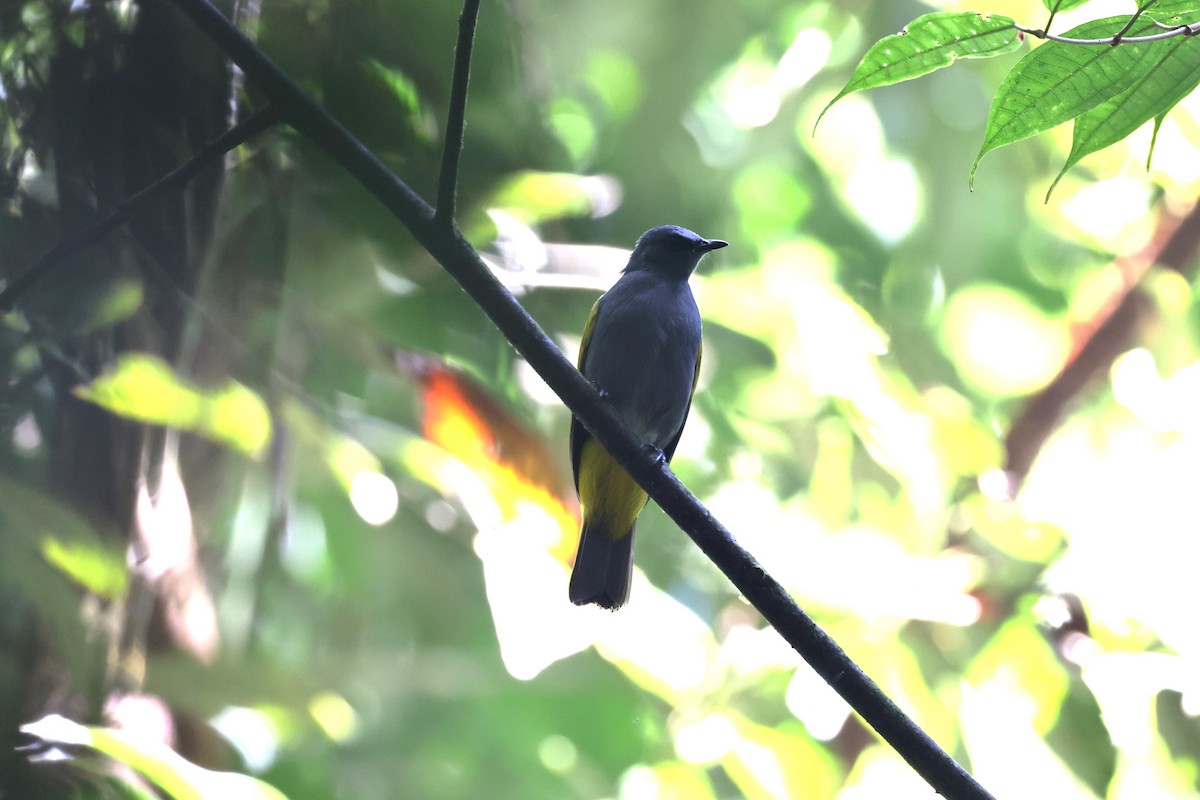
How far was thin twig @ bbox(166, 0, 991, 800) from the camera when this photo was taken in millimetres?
1857

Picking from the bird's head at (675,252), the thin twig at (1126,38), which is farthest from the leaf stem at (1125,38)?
the bird's head at (675,252)

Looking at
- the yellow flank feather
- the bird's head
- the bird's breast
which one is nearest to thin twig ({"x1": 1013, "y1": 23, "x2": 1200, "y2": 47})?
the bird's breast

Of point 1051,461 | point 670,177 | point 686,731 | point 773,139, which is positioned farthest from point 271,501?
point 1051,461

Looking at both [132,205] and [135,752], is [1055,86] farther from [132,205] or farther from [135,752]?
[135,752]

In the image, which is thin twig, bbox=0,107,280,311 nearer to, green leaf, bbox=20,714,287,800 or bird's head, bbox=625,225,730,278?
green leaf, bbox=20,714,287,800

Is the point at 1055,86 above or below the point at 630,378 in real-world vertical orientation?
above

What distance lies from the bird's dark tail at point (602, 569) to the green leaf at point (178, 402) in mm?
1186

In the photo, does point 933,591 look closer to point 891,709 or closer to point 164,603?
point 891,709

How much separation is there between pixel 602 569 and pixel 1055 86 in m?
2.58

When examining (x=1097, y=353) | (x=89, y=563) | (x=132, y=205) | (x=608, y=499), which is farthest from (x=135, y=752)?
(x=1097, y=353)

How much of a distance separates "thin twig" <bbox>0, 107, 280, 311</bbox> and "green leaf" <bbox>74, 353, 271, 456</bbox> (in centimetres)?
41

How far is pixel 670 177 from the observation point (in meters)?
4.50

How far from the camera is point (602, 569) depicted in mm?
3662

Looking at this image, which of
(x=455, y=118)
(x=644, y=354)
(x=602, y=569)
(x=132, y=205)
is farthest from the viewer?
(x=602, y=569)
